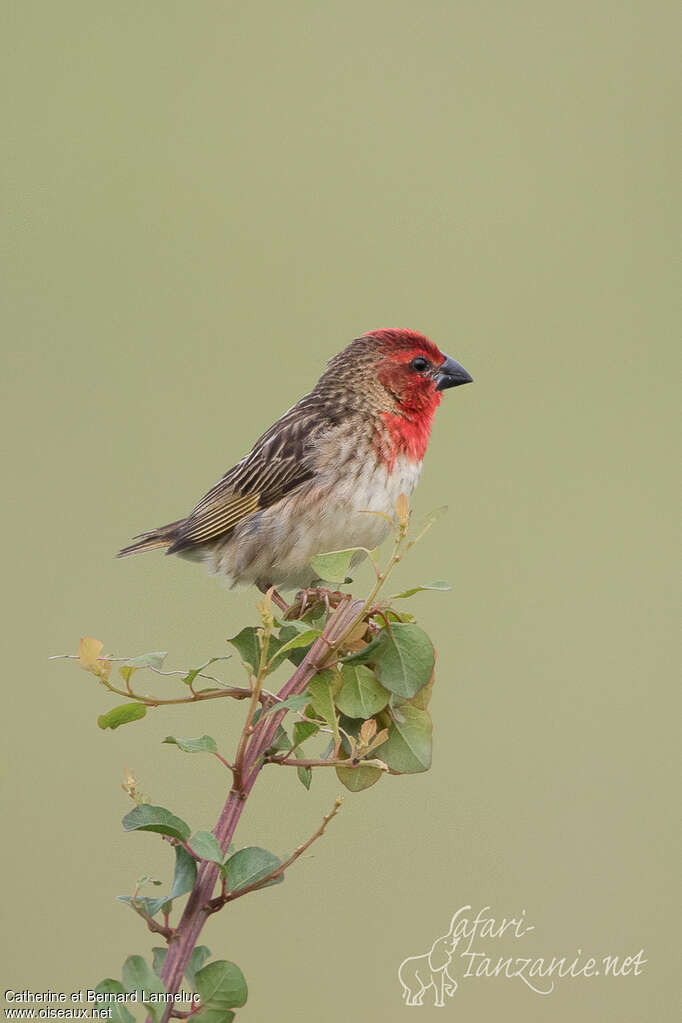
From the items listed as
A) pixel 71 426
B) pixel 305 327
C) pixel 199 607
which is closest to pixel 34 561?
pixel 71 426

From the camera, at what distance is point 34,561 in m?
6.45

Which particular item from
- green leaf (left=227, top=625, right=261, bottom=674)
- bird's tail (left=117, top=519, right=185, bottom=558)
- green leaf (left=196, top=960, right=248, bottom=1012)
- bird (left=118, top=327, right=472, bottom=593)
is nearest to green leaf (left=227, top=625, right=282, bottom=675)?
green leaf (left=227, top=625, right=261, bottom=674)

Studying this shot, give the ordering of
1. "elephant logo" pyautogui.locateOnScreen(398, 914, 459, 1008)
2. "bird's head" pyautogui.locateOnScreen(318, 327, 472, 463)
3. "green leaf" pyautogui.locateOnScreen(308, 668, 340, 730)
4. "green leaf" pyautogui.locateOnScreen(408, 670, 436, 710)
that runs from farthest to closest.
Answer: "bird's head" pyautogui.locateOnScreen(318, 327, 472, 463) < "elephant logo" pyautogui.locateOnScreen(398, 914, 459, 1008) < "green leaf" pyautogui.locateOnScreen(408, 670, 436, 710) < "green leaf" pyautogui.locateOnScreen(308, 668, 340, 730)

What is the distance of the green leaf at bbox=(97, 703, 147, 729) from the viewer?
5.50ft

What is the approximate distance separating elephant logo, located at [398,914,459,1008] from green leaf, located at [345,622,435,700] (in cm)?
67

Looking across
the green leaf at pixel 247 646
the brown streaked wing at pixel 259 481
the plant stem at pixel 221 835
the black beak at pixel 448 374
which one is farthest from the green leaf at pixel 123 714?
the black beak at pixel 448 374

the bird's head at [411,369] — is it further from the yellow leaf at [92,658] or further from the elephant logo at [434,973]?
the yellow leaf at [92,658]

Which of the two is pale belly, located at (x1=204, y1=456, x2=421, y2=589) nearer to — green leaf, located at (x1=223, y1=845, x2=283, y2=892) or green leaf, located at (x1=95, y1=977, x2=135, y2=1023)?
green leaf, located at (x1=223, y1=845, x2=283, y2=892)

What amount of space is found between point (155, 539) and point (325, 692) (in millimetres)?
2042

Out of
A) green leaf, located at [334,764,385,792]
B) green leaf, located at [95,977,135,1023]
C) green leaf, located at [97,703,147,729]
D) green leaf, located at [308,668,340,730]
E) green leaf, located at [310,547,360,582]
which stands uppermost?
green leaf, located at [310,547,360,582]

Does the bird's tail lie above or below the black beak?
below

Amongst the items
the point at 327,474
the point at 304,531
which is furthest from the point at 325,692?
the point at 327,474

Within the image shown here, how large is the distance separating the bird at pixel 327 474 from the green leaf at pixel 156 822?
1659mm

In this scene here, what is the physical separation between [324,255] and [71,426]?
201cm
